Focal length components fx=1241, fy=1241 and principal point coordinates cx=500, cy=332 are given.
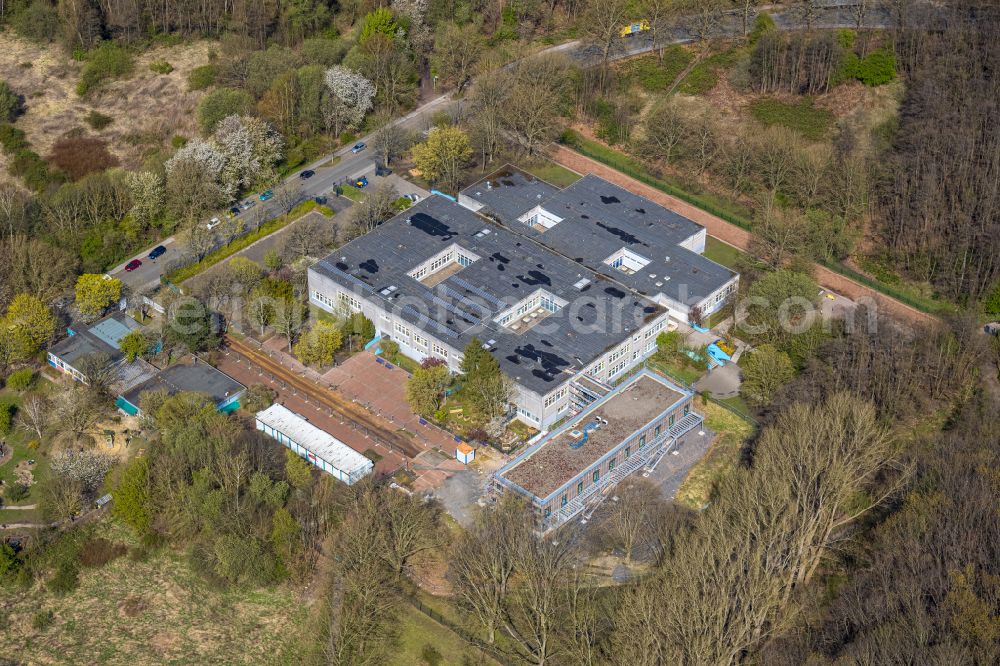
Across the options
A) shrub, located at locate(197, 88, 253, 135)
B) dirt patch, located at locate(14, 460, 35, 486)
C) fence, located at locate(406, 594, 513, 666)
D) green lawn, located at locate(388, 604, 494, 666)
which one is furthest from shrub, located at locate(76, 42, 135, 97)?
green lawn, located at locate(388, 604, 494, 666)

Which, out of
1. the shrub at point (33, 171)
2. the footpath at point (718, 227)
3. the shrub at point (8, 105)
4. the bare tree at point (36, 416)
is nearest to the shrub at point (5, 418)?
the bare tree at point (36, 416)

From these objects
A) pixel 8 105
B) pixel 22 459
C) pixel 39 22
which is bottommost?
pixel 22 459

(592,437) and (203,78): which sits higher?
(203,78)

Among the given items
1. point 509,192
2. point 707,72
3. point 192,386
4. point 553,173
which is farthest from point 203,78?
point 707,72

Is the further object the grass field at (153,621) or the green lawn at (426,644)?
the grass field at (153,621)

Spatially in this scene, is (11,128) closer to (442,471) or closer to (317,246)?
(317,246)

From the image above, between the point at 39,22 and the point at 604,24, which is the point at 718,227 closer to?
the point at 604,24

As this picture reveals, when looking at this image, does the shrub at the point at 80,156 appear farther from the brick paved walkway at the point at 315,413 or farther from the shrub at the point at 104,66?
the brick paved walkway at the point at 315,413
